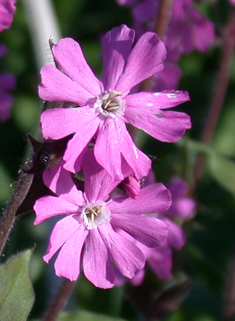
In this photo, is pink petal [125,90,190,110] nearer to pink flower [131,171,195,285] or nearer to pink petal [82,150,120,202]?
pink petal [82,150,120,202]

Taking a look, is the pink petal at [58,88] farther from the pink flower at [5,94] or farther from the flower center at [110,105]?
the pink flower at [5,94]

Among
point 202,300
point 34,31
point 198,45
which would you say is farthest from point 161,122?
point 34,31

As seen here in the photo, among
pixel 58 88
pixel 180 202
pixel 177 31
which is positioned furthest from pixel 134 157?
pixel 177 31

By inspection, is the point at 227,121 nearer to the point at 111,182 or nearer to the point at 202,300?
the point at 202,300

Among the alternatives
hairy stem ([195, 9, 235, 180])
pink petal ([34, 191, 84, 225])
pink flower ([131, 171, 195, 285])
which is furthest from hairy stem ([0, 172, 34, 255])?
hairy stem ([195, 9, 235, 180])

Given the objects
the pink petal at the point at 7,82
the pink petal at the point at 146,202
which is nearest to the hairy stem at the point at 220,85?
the pink petal at the point at 7,82

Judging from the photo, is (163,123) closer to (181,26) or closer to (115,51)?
(115,51)

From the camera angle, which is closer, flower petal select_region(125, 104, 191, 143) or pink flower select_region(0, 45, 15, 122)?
flower petal select_region(125, 104, 191, 143)

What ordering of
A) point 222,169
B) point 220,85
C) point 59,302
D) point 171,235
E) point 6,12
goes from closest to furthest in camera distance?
point 6,12, point 59,302, point 171,235, point 222,169, point 220,85
